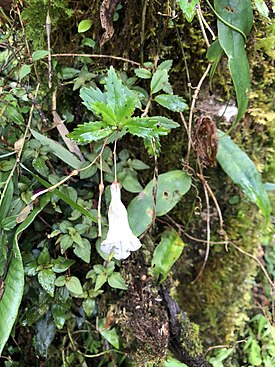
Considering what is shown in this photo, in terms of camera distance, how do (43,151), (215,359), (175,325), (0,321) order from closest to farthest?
(0,321) < (43,151) < (175,325) < (215,359)

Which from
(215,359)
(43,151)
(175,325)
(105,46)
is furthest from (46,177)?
(215,359)

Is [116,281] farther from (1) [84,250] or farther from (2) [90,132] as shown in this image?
(2) [90,132]

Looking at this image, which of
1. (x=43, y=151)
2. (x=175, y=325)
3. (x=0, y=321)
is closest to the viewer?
(x=0, y=321)

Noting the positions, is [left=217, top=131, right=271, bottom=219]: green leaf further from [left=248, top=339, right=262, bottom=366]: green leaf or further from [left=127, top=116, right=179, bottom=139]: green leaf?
[left=248, top=339, right=262, bottom=366]: green leaf

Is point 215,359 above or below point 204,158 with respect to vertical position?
below

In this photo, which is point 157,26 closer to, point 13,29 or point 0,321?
point 13,29

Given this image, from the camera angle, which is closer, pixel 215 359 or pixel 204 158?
pixel 204 158

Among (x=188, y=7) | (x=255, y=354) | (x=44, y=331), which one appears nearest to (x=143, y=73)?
(x=188, y=7)

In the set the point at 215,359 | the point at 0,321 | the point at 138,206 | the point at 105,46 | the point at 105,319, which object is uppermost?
the point at 105,46
